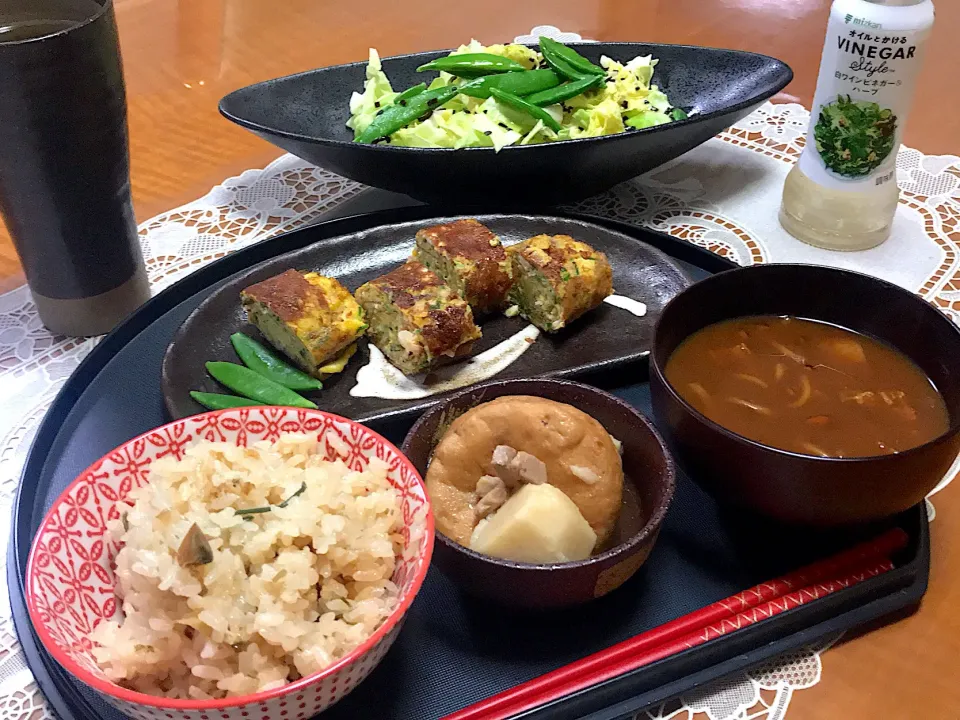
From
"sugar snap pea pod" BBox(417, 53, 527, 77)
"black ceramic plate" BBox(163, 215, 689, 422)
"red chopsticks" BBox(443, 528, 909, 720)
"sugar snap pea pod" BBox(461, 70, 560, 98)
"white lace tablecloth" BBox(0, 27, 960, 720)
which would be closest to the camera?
"red chopsticks" BBox(443, 528, 909, 720)

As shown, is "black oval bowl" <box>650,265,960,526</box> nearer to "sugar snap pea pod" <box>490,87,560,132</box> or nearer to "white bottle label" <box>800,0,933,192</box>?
"white bottle label" <box>800,0,933,192</box>

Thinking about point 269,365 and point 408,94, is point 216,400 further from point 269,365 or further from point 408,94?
point 408,94

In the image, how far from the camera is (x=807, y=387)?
133cm

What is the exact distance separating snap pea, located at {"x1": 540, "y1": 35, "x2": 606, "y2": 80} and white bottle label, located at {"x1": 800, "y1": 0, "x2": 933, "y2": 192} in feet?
2.65

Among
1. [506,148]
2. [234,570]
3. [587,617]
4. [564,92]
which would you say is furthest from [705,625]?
[564,92]

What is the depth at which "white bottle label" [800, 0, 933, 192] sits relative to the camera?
1687 millimetres

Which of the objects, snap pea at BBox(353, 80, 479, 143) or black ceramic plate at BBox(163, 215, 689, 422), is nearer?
black ceramic plate at BBox(163, 215, 689, 422)

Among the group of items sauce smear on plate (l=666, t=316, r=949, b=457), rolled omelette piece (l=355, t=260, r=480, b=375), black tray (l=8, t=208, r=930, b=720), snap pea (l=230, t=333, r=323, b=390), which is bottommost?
black tray (l=8, t=208, r=930, b=720)

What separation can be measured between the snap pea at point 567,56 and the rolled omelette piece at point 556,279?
0.90 meters

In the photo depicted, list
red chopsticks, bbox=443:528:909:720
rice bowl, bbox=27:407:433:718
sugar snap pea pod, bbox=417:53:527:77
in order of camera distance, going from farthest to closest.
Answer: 1. sugar snap pea pod, bbox=417:53:527:77
2. red chopsticks, bbox=443:528:909:720
3. rice bowl, bbox=27:407:433:718

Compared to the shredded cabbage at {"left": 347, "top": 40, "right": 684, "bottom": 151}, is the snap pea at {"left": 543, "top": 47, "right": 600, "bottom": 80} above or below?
above

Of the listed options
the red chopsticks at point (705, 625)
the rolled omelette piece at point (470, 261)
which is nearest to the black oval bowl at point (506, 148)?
the rolled omelette piece at point (470, 261)

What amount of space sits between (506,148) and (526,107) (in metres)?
0.39

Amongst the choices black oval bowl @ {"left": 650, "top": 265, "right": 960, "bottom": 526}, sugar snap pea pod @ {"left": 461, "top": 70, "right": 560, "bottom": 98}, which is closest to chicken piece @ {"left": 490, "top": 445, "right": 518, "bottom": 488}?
black oval bowl @ {"left": 650, "top": 265, "right": 960, "bottom": 526}
